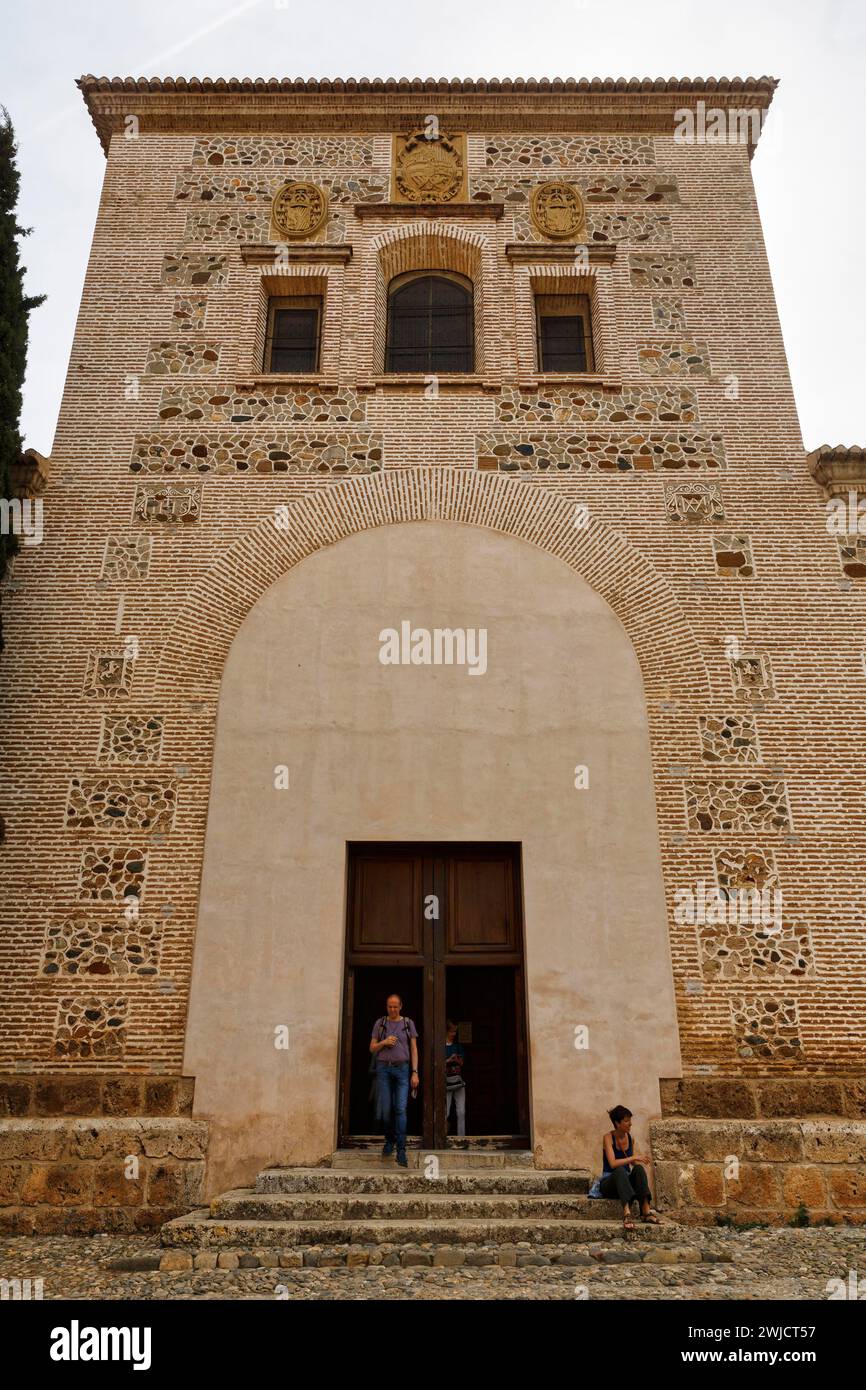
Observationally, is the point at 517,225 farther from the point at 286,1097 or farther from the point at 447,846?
the point at 286,1097

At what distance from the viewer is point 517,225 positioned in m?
10.5

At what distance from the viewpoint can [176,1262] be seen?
5.14 metres

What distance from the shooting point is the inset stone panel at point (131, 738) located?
7.94m

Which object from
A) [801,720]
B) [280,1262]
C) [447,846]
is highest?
[801,720]

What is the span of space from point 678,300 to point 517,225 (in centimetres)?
200

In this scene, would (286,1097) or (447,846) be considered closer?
(286,1097)

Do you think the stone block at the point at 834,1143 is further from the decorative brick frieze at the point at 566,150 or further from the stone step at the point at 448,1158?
the decorative brick frieze at the point at 566,150

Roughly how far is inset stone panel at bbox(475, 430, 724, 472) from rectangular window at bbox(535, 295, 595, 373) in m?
1.26

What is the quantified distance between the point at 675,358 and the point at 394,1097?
7510 mm

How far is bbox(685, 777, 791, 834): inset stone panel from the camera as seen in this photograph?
7762mm

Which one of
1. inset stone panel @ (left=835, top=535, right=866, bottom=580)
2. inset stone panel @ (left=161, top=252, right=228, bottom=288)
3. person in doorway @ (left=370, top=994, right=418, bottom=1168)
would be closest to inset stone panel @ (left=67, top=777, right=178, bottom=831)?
person in doorway @ (left=370, top=994, right=418, bottom=1168)

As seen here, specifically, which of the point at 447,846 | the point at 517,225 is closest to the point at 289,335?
the point at 517,225

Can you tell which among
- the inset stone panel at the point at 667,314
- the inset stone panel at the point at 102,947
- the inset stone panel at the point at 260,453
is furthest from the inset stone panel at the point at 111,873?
the inset stone panel at the point at 667,314

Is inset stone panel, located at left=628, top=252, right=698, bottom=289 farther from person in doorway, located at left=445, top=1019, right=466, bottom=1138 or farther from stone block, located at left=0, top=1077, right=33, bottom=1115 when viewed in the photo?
stone block, located at left=0, top=1077, right=33, bottom=1115
